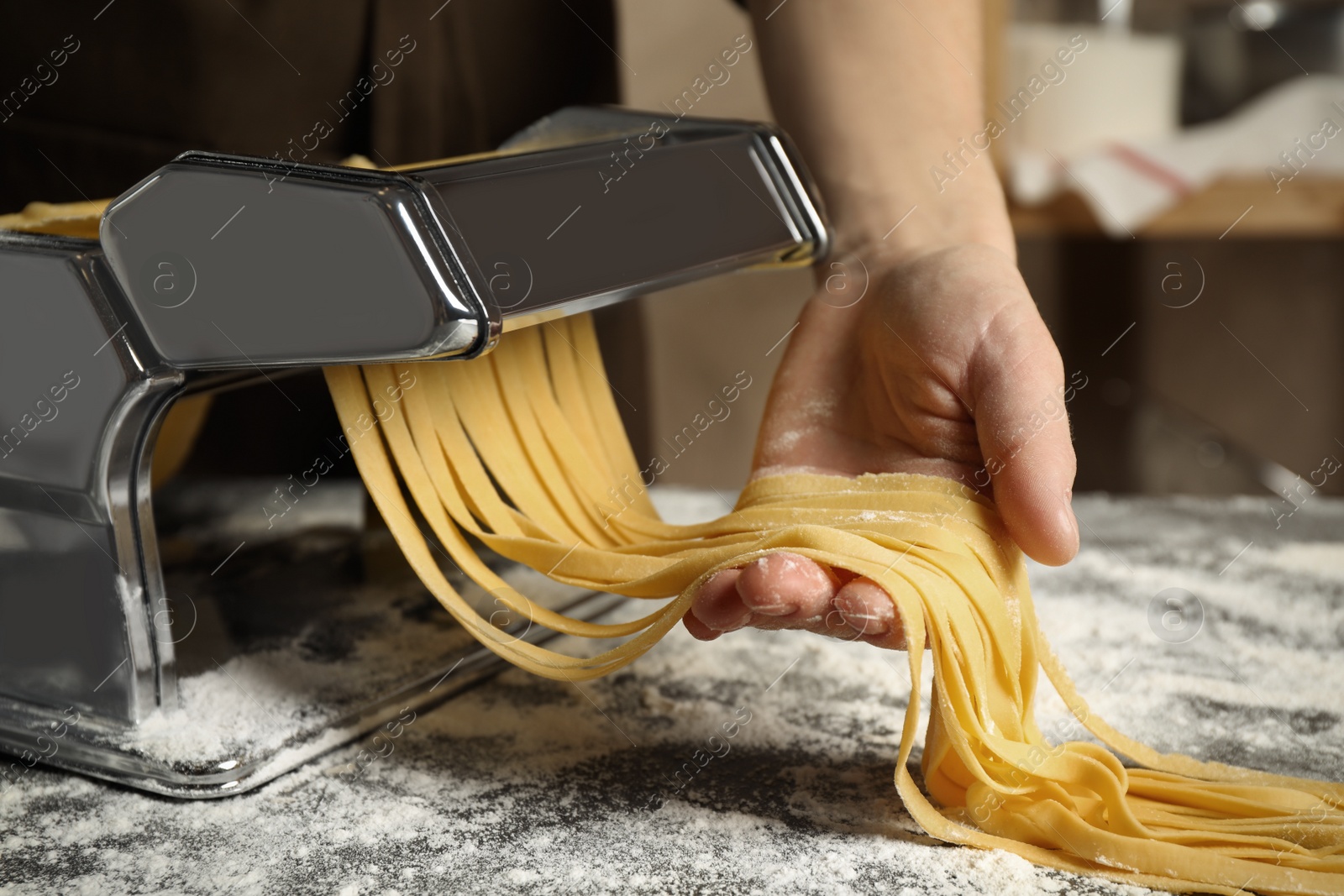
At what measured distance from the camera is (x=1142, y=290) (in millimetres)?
1914

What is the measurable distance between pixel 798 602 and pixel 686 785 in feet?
0.48

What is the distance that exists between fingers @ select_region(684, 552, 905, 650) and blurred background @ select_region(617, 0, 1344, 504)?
1.27m

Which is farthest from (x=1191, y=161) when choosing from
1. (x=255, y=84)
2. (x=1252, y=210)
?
(x=255, y=84)

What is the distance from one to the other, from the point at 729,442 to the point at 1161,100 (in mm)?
825

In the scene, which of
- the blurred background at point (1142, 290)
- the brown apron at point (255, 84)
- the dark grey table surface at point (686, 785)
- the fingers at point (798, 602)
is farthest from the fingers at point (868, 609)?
the blurred background at point (1142, 290)

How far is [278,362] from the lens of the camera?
54cm

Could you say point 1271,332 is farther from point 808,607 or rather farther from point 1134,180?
point 808,607

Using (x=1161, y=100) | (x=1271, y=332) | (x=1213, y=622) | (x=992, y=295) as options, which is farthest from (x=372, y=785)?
(x=1271, y=332)

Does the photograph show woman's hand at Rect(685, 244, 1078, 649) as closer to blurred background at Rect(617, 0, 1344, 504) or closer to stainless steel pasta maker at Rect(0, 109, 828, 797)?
stainless steel pasta maker at Rect(0, 109, 828, 797)

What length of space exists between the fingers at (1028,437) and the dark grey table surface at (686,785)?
0.15m

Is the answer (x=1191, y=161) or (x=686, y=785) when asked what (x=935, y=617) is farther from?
(x=1191, y=161)

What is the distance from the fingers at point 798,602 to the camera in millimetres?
506

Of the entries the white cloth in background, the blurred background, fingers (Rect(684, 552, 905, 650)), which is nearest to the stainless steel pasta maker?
fingers (Rect(684, 552, 905, 650))

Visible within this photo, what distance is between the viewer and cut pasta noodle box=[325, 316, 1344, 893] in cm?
52
